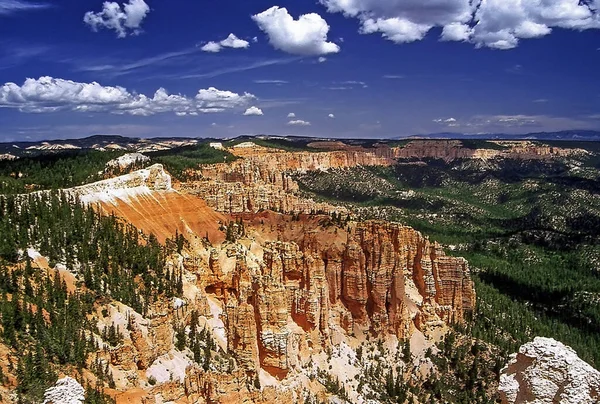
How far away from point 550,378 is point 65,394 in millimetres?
15264

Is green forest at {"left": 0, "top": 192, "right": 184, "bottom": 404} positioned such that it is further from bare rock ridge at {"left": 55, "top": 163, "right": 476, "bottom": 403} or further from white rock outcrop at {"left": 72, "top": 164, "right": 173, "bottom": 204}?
white rock outcrop at {"left": 72, "top": 164, "right": 173, "bottom": 204}

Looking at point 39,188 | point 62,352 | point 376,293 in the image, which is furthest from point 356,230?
point 39,188

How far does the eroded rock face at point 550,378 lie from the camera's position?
→ 43.5ft

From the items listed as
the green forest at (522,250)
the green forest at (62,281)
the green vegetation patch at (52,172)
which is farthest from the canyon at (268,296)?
the green forest at (522,250)

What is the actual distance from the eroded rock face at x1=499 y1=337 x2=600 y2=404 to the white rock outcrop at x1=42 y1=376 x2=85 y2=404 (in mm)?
13855

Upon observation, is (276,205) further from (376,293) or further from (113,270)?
(113,270)

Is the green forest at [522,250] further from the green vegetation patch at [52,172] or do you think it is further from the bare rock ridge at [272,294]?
the green vegetation patch at [52,172]

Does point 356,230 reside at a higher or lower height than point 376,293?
higher

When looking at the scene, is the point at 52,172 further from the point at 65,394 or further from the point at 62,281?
the point at 65,394

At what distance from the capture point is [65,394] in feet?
57.0

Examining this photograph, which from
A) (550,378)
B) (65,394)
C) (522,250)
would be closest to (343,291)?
(65,394)

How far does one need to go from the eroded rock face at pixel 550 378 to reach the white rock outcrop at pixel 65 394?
45.5ft

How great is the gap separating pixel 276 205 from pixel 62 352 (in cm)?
5745

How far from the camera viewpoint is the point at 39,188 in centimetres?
7062
